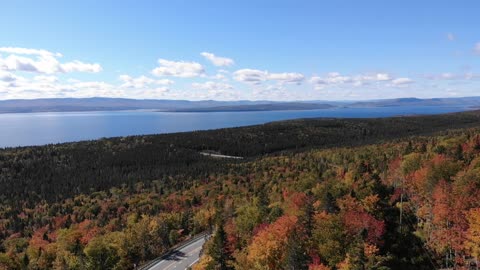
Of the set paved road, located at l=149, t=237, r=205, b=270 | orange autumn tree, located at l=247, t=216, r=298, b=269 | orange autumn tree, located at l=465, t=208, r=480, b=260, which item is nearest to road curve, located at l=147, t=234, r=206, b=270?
paved road, located at l=149, t=237, r=205, b=270

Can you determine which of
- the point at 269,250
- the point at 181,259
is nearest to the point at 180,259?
the point at 181,259

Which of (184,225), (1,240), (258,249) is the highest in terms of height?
(258,249)

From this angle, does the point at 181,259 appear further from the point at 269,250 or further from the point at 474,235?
the point at 474,235

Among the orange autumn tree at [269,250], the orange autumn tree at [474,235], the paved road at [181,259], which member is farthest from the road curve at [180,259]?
the orange autumn tree at [474,235]

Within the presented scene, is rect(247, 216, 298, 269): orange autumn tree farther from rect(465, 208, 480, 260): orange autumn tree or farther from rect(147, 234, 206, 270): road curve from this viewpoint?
rect(465, 208, 480, 260): orange autumn tree

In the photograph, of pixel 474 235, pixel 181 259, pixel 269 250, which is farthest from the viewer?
pixel 181 259

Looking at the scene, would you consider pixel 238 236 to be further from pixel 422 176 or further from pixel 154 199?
pixel 154 199

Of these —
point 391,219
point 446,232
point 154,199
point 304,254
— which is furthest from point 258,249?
point 154,199

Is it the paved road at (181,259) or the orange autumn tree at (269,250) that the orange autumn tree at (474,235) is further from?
A: the paved road at (181,259)
